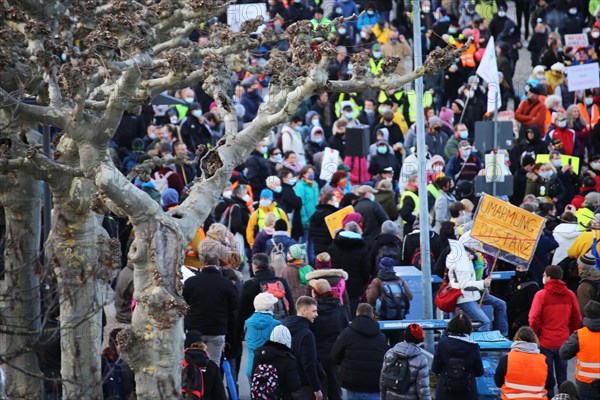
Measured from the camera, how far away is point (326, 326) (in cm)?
1408

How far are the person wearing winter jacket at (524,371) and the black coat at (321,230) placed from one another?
247 inches

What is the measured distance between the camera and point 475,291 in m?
15.6

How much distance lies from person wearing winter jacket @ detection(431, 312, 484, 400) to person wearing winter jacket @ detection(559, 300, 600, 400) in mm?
1078

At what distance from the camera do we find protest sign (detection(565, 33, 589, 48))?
1172 inches

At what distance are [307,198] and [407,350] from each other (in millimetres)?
8165

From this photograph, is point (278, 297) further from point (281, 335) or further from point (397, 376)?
point (397, 376)

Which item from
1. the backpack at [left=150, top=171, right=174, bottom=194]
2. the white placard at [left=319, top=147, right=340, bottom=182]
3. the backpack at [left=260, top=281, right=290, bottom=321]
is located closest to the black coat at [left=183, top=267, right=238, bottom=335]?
the backpack at [left=260, top=281, right=290, bottom=321]

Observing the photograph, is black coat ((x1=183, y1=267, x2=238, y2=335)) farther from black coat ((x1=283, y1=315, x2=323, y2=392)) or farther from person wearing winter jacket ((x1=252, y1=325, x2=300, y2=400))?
person wearing winter jacket ((x1=252, y1=325, x2=300, y2=400))

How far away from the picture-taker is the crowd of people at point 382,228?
13.0 meters

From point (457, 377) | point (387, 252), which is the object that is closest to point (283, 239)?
point (387, 252)

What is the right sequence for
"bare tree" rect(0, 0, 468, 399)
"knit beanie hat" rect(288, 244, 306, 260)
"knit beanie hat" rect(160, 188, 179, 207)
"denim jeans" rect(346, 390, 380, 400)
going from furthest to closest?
"knit beanie hat" rect(160, 188, 179, 207) < "knit beanie hat" rect(288, 244, 306, 260) < "denim jeans" rect(346, 390, 380, 400) < "bare tree" rect(0, 0, 468, 399)

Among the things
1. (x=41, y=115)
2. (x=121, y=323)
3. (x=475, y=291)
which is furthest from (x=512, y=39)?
(x=41, y=115)

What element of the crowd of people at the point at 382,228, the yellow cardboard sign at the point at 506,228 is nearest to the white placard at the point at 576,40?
the crowd of people at the point at 382,228

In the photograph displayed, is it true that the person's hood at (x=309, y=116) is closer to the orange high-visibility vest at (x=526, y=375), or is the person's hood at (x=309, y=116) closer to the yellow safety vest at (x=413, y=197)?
the yellow safety vest at (x=413, y=197)
